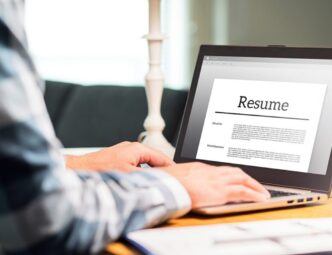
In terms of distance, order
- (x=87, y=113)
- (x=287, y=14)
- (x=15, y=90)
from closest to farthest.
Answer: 1. (x=15, y=90)
2. (x=87, y=113)
3. (x=287, y=14)

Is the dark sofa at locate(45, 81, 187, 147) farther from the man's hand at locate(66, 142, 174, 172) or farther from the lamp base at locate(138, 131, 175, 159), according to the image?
the man's hand at locate(66, 142, 174, 172)

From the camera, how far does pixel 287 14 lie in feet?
8.52

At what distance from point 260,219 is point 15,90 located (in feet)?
1.42

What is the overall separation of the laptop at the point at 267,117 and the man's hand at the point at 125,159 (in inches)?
5.4

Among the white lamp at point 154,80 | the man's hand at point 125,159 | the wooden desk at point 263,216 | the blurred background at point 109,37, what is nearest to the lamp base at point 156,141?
the white lamp at point 154,80

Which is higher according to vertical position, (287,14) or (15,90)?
(15,90)

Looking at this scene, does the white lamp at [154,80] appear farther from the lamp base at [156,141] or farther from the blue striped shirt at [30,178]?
the blue striped shirt at [30,178]

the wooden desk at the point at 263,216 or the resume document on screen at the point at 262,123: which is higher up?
the resume document on screen at the point at 262,123

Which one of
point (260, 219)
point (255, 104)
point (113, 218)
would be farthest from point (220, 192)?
point (255, 104)

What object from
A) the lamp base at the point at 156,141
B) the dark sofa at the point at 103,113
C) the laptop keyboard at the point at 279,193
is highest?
the laptop keyboard at the point at 279,193

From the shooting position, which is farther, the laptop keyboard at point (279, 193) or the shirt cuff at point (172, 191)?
the laptop keyboard at point (279, 193)

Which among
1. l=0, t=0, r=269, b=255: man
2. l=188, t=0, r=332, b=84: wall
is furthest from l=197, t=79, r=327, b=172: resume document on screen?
l=188, t=0, r=332, b=84: wall

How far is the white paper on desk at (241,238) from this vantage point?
826mm

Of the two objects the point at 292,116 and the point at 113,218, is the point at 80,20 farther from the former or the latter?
the point at 113,218
